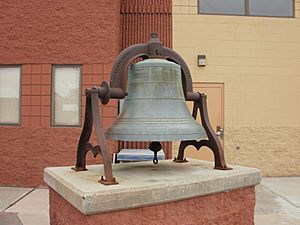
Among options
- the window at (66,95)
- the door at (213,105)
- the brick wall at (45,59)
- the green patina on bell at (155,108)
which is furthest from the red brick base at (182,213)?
the door at (213,105)

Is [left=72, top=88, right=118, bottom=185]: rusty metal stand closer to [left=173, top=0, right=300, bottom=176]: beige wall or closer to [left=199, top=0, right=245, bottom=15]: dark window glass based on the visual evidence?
[left=173, top=0, right=300, bottom=176]: beige wall

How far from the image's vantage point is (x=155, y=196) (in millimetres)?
2514

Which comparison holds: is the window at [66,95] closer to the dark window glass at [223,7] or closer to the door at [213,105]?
the door at [213,105]

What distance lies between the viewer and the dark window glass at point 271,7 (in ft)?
28.2

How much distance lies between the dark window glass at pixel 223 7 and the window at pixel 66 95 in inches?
143

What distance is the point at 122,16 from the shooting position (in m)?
8.06

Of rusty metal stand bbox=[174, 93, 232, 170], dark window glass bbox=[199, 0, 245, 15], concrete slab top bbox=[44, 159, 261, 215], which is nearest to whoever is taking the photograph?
concrete slab top bbox=[44, 159, 261, 215]

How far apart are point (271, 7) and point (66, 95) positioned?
569 centimetres

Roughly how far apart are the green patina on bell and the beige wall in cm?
501

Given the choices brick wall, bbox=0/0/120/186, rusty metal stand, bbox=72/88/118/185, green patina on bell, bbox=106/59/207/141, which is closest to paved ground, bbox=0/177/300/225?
brick wall, bbox=0/0/120/186

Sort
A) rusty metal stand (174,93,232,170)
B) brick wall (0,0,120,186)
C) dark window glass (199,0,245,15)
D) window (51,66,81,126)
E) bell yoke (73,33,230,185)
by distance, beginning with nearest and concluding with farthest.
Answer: bell yoke (73,33,230,185), rusty metal stand (174,93,232,170), brick wall (0,0,120,186), window (51,66,81,126), dark window glass (199,0,245,15)

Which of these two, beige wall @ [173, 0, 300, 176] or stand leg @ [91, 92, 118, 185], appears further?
beige wall @ [173, 0, 300, 176]

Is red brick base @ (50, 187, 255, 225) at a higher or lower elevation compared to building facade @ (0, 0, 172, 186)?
lower

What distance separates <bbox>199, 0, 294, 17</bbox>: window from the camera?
27.7 ft
